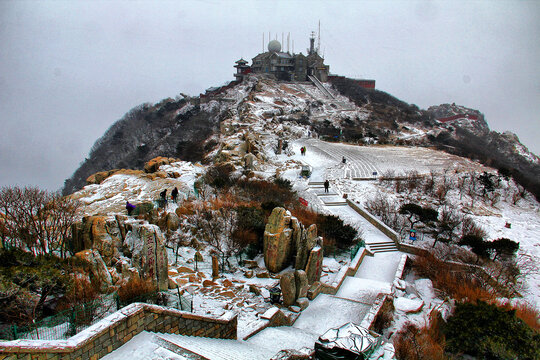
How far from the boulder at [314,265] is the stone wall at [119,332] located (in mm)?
4588

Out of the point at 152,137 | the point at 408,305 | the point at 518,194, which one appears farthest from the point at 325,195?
the point at 152,137

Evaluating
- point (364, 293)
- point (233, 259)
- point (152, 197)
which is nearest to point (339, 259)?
point (364, 293)

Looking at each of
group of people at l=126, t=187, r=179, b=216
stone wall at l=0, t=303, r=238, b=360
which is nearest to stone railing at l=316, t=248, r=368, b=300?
stone wall at l=0, t=303, r=238, b=360

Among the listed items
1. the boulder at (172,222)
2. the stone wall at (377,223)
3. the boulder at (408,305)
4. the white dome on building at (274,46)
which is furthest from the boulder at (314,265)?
the white dome on building at (274,46)

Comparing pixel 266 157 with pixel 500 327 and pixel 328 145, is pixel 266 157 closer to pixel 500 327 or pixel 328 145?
pixel 328 145

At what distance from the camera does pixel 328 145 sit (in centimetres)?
3784

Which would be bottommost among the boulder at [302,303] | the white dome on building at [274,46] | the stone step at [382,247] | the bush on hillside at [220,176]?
the stone step at [382,247]

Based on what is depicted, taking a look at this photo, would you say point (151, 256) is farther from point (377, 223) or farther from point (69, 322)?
point (377, 223)

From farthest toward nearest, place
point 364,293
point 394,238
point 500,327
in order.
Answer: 1. point 394,238
2. point 364,293
3. point 500,327

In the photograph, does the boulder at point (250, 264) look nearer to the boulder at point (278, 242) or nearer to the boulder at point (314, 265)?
the boulder at point (278, 242)

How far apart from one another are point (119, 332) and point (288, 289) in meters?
5.50

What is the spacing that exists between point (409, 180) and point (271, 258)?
18023 millimetres

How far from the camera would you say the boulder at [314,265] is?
12.0 metres

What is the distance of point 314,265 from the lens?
12102 mm
